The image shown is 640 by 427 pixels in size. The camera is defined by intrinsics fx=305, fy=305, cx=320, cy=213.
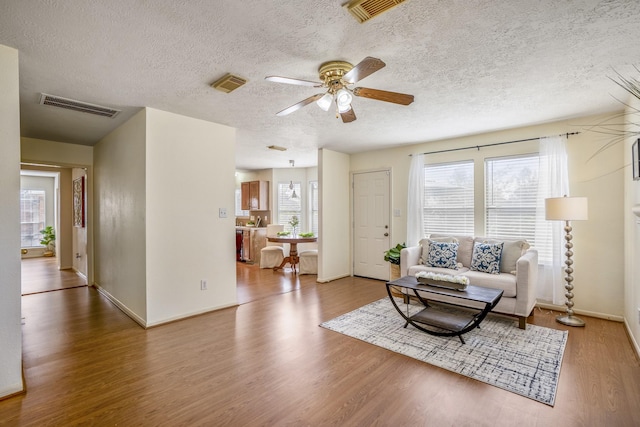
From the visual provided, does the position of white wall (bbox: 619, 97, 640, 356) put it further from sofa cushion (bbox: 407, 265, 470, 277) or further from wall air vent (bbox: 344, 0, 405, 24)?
wall air vent (bbox: 344, 0, 405, 24)

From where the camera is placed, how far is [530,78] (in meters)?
2.73

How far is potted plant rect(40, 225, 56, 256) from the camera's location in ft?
29.3

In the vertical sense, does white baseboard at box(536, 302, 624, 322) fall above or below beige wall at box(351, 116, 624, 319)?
below

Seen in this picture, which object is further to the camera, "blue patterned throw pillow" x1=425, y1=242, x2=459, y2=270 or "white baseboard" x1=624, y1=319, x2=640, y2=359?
"blue patterned throw pillow" x1=425, y1=242, x2=459, y2=270

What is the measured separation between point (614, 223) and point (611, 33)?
259 centimetres

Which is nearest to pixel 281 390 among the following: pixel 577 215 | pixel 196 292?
pixel 196 292

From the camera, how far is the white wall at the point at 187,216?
11.4 feet

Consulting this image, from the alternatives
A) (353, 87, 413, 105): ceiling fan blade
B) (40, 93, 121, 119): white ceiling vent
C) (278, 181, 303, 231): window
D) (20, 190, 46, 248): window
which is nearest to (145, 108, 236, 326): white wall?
(40, 93, 121, 119): white ceiling vent

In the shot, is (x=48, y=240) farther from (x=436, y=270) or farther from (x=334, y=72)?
(x=436, y=270)

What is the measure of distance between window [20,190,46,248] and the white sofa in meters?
10.6

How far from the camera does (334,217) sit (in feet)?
19.3

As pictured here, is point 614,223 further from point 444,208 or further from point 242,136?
point 242,136

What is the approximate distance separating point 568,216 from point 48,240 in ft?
39.9

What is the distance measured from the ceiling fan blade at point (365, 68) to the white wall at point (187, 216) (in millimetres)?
2403
